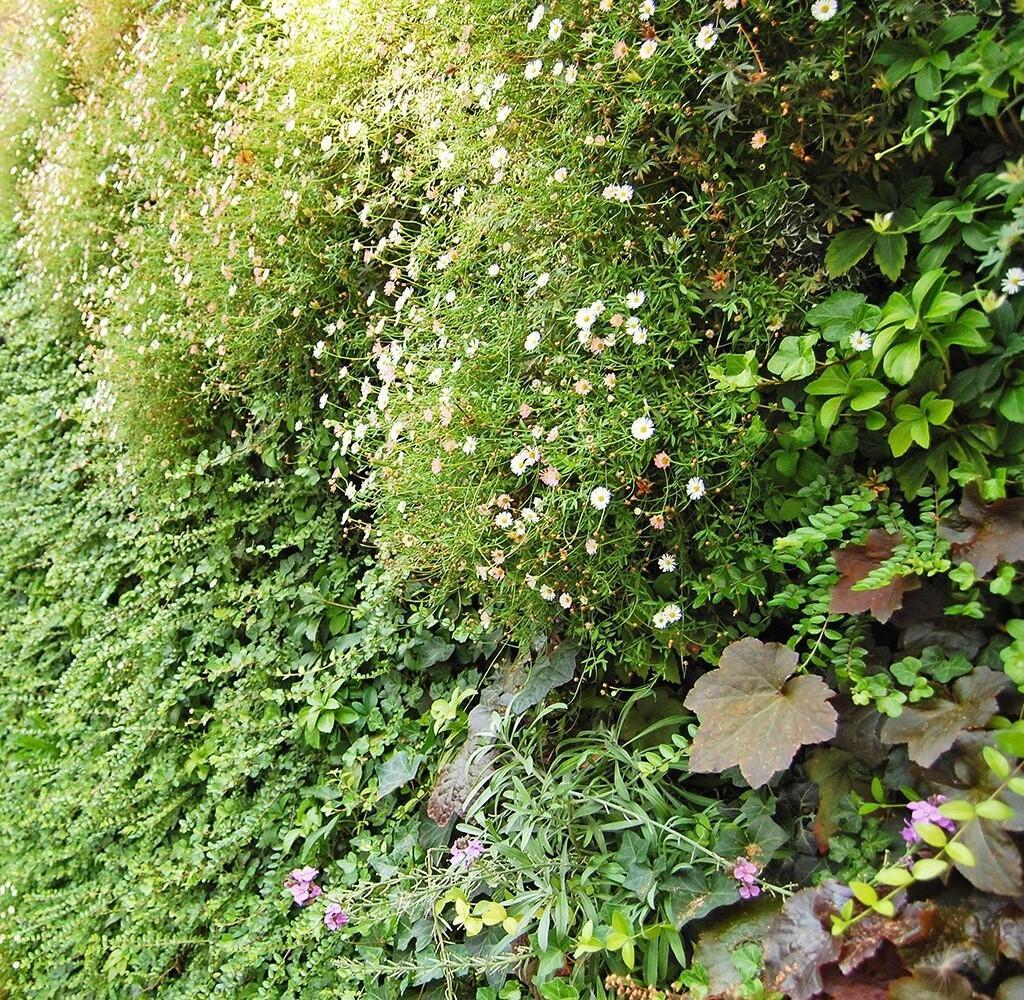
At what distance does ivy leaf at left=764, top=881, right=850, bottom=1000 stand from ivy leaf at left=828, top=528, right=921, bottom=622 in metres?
0.41

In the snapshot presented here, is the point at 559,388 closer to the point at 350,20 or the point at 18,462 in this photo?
the point at 350,20

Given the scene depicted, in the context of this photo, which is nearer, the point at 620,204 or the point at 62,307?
the point at 620,204

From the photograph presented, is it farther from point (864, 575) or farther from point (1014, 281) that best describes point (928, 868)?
point (1014, 281)

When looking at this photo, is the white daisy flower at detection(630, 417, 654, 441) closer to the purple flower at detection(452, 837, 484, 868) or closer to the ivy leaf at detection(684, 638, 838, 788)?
the ivy leaf at detection(684, 638, 838, 788)

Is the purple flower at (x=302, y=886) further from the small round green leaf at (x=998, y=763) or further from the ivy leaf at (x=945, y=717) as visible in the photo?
the small round green leaf at (x=998, y=763)

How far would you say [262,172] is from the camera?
2.51m

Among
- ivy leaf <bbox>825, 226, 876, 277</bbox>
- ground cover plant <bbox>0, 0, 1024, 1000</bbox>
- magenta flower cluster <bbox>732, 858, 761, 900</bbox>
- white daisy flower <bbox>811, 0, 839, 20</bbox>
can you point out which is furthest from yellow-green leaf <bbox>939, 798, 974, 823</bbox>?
white daisy flower <bbox>811, 0, 839, 20</bbox>

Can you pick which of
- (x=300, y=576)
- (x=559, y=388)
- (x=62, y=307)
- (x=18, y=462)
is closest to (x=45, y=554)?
(x=18, y=462)

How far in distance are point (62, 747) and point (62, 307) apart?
83.6 inches

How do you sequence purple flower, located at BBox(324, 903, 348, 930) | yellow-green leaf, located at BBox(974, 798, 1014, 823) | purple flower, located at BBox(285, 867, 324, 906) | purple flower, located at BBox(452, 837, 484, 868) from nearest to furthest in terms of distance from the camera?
yellow-green leaf, located at BBox(974, 798, 1014, 823) → purple flower, located at BBox(452, 837, 484, 868) → purple flower, located at BBox(324, 903, 348, 930) → purple flower, located at BBox(285, 867, 324, 906)

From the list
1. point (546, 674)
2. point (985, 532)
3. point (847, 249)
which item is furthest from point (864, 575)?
point (546, 674)

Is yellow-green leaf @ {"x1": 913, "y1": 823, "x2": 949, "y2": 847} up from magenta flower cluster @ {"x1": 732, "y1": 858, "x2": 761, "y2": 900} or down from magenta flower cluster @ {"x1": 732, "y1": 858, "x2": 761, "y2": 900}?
up

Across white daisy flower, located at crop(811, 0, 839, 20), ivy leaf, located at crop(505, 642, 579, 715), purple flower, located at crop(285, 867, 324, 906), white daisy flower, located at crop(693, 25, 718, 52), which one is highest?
white daisy flower, located at crop(693, 25, 718, 52)

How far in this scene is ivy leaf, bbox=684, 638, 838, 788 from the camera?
1.27m
